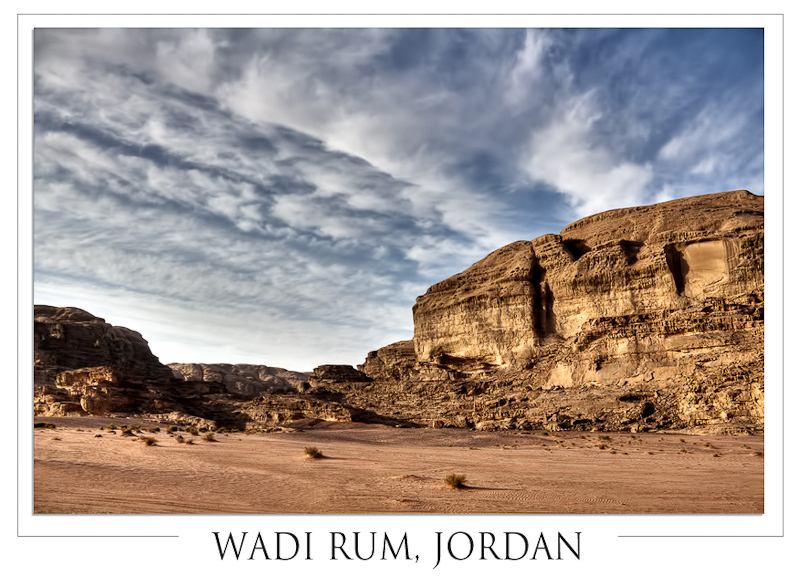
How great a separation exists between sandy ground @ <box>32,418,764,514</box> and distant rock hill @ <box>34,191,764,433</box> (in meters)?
16.9

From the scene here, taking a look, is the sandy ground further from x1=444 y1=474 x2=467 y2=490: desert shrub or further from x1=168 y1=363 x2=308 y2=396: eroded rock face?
x1=168 y1=363 x2=308 y2=396: eroded rock face

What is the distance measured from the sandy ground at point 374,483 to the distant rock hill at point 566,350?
1690 centimetres

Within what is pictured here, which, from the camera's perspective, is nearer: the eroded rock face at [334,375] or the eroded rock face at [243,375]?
the eroded rock face at [334,375]

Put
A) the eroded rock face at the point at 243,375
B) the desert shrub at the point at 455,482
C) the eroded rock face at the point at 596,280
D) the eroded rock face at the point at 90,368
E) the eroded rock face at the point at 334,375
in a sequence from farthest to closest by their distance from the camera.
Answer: the eroded rock face at the point at 243,375
the eroded rock face at the point at 334,375
the eroded rock face at the point at 596,280
the eroded rock face at the point at 90,368
the desert shrub at the point at 455,482

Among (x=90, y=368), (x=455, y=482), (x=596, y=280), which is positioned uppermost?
(x=596, y=280)

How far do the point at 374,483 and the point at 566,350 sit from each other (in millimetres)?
40313

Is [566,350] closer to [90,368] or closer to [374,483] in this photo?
[374,483]

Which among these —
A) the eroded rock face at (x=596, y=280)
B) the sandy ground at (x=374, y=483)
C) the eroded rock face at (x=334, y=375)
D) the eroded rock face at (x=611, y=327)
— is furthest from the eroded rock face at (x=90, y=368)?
the eroded rock face at (x=596, y=280)

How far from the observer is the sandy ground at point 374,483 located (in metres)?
8.42

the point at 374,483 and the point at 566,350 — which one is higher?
the point at 566,350

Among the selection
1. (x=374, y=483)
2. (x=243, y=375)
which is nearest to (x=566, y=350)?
(x=374, y=483)

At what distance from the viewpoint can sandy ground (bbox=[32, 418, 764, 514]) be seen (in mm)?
8422

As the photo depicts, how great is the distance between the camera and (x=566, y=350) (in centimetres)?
4744

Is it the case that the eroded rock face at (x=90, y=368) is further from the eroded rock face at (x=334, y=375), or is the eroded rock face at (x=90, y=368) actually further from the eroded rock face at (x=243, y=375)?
the eroded rock face at (x=243, y=375)
